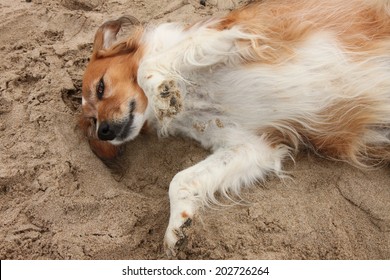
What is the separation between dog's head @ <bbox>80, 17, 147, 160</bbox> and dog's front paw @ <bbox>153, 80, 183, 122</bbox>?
0.19 meters

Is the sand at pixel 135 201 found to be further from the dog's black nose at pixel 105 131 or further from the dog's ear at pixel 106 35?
the dog's ear at pixel 106 35

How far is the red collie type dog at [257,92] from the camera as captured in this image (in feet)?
9.41

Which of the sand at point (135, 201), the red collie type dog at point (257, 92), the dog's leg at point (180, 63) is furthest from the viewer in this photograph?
the dog's leg at point (180, 63)

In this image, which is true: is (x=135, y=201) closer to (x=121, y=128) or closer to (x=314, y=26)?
(x=121, y=128)

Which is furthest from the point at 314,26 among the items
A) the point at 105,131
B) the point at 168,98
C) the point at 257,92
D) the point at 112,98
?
the point at 105,131

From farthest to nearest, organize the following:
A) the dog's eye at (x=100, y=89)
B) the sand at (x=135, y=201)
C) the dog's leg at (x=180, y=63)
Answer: the dog's eye at (x=100, y=89)
the dog's leg at (x=180, y=63)
the sand at (x=135, y=201)

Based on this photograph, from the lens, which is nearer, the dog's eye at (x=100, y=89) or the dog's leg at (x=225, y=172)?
the dog's leg at (x=225, y=172)

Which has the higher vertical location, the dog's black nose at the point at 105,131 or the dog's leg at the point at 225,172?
the dog's black nose at the point at 105,131

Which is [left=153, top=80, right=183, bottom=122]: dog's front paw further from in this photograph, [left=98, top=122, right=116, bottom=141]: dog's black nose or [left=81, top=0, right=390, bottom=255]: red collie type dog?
[left=98, top=122, right=116, bottom=141]: dog's black nose

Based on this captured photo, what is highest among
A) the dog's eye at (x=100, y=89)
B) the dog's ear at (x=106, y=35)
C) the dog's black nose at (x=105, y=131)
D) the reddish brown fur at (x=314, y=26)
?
the reddish brown fur at (x=314, y=26)

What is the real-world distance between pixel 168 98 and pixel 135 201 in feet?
2.31

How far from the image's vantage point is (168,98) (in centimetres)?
304

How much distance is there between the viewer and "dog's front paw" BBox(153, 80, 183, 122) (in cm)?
304

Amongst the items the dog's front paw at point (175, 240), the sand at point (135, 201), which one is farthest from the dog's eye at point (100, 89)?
the dog's front paw at point (175, 240)
